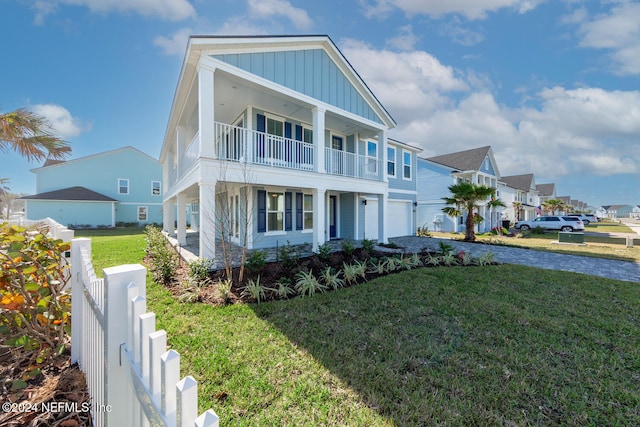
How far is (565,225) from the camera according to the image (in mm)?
24859

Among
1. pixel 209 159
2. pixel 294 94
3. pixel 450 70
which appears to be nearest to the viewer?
pixel 209 159

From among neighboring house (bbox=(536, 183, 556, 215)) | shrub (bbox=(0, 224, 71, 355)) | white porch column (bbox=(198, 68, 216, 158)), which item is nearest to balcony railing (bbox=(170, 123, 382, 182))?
white porch column (bbox=(198, 68, 216, 158))

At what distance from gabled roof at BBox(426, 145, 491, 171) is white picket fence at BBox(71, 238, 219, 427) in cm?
2566

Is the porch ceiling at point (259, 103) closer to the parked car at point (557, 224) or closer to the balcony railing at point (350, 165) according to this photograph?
the balcony railing at point (350, 165)

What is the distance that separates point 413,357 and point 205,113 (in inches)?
288

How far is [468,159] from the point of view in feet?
84.6

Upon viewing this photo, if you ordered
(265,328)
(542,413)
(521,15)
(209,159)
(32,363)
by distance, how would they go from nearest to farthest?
1. (542,413)
2. (32,363)
3. (265,328)
4. (209,159)
5. (521,15)

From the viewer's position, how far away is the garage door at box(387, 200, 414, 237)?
16.5 metres

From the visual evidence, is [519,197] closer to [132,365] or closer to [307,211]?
[307,211]

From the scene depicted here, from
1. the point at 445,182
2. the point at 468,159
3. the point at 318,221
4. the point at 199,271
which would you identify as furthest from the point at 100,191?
the point at 468,159

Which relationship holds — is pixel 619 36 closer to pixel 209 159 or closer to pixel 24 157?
pixel 209 159

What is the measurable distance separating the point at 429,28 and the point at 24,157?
13.9 m

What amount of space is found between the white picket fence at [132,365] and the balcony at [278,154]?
6.31m

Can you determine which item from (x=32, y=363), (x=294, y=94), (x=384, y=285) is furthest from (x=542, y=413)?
(x=294, y=94)
